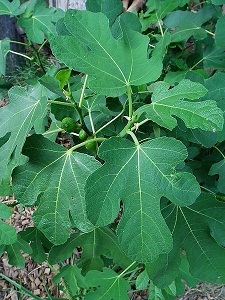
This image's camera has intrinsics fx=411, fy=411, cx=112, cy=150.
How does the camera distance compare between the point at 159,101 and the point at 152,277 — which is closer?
the point at 159,101

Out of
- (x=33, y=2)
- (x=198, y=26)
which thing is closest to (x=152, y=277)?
(x=198, y=26)

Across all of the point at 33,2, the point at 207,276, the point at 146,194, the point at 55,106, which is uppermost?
the point at 33,2

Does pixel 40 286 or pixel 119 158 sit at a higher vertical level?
pixel 119 158

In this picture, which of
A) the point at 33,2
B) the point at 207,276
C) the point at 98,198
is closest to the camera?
the point at 98,198

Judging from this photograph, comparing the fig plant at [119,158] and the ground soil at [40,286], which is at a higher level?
the fig plant at [119,158]

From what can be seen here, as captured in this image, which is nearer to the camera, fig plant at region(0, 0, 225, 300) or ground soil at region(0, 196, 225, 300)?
fig plant at region(0, 0, 225, 300)

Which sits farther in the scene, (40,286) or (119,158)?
(40,286)

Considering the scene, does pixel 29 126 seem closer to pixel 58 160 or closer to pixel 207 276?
pixel 58 160

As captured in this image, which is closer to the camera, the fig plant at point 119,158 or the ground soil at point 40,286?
the fig plant at point 119,158

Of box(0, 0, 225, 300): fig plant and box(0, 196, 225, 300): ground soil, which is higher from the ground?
box(0, 0, 225, 300): fig plant

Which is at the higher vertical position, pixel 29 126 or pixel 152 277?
pixel 29 126

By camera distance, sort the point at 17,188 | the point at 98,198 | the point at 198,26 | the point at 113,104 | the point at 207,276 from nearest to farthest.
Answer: the point at 98,198 → the point at 17,188 → the point at 207,276 → the point at 113,104 → the point at 198,26
